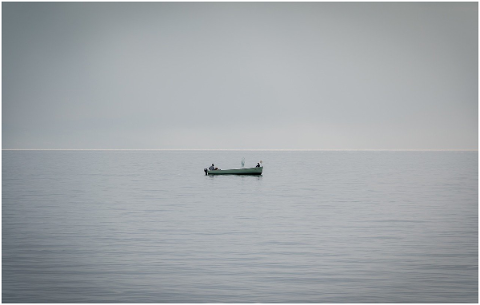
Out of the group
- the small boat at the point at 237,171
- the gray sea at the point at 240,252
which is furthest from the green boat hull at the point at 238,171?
the gray sea at the point at 240,252

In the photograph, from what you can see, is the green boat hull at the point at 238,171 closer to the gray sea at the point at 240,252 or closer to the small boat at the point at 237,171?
the small boat at the point at 237,171

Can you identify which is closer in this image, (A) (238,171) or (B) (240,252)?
(B) (240,252)

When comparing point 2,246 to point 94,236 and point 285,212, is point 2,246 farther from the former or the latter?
point 285,212

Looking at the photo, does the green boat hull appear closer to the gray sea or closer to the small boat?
the small boat

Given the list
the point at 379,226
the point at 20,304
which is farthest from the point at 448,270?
the point at 20,304

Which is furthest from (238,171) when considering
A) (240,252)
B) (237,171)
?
(240,252)

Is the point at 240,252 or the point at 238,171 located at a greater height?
the point at 238,171

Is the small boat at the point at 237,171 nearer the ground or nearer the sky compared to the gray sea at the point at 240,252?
nearer the sky

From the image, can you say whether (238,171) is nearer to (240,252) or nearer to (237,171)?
(237,171)

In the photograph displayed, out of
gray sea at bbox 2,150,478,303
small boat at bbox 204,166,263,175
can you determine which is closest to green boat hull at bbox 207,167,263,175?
small boat at bbox 204,166,263,175

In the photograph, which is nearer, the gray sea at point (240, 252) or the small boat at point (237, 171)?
the gray sea at point (240, 252)

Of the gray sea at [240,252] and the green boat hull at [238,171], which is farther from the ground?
the green boat hull at [238,171]

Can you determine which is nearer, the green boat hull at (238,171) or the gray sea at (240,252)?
the gray sea at (240,252)

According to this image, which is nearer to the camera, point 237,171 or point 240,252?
point 240,252
